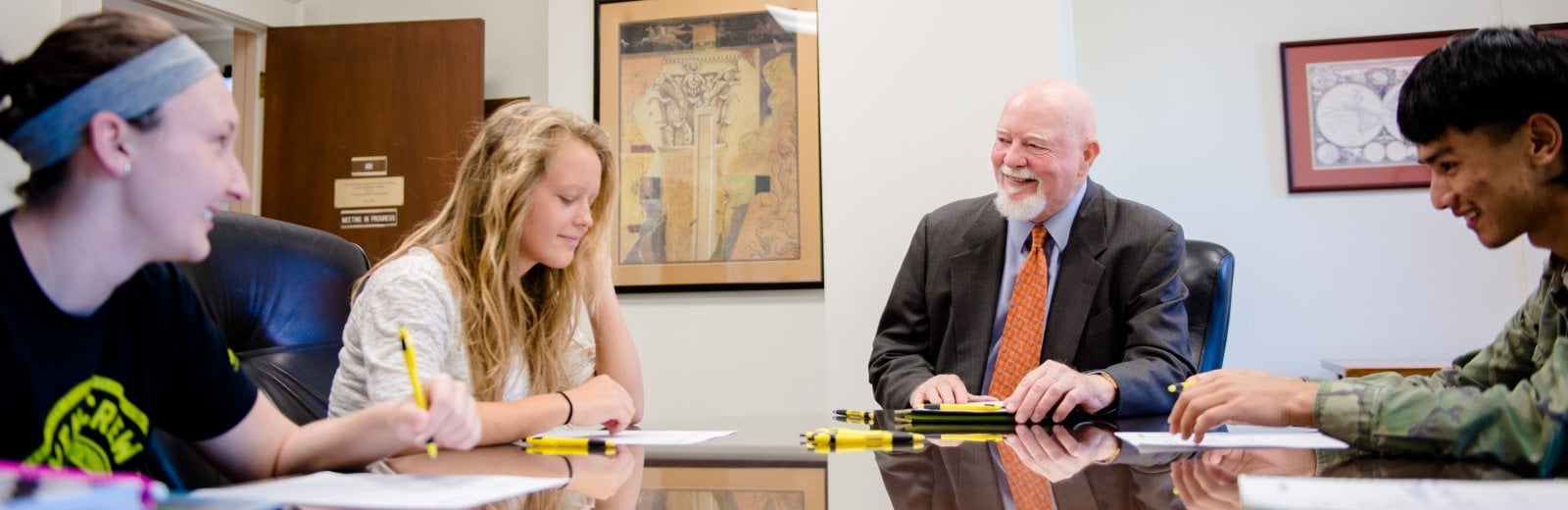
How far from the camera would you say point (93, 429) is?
883mm

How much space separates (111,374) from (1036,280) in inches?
65.6

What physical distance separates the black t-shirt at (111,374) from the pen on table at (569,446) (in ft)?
1.13

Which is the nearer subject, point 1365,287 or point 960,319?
point 960,319

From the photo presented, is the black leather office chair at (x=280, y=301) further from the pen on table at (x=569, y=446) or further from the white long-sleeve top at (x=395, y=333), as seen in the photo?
the pen on table at (x=569, y=446)

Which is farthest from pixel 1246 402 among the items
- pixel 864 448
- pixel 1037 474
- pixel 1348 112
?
pixel 1348 112

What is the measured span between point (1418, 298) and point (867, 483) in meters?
3.32

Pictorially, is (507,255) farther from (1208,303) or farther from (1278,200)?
(1278,200)

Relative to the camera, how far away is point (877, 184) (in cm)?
270

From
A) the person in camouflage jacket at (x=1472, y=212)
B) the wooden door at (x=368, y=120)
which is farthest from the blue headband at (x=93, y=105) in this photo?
the wooden door at (x=368, y=120)

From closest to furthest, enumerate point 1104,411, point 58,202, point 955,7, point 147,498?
point 147,498 < point 58,202 < point 1104,411 < point 955,7

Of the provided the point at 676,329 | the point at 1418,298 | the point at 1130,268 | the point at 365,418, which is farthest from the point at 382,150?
the point at 1418,298

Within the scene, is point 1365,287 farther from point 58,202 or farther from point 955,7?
point 58,202

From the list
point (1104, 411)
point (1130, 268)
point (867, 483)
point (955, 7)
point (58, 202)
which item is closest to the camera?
point (58, 202)

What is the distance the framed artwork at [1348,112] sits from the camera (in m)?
3.61
